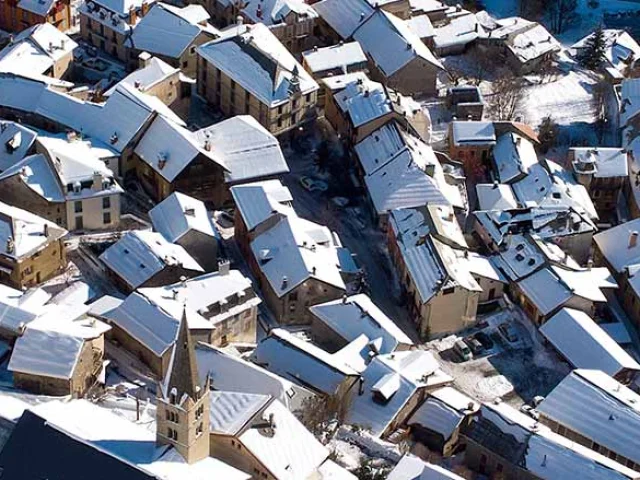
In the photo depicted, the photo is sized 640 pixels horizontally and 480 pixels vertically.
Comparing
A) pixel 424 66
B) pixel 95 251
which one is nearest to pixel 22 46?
pixel 95 251

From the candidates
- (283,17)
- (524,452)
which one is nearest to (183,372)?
(524,452)

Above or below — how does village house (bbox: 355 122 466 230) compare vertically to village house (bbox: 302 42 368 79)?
below

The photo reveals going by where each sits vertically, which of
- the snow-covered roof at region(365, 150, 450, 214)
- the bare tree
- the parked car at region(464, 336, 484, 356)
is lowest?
the parked car at region(464, 336, 484, 356)

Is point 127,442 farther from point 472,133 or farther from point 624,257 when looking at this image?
point 472,133

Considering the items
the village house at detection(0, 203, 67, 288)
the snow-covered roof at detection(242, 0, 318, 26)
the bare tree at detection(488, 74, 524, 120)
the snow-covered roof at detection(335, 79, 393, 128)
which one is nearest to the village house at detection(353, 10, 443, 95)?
the bare tree at detection(488, 74, 524, 120)

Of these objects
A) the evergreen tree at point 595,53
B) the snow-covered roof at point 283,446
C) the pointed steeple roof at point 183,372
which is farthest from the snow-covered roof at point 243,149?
the evergreen tree at point 595,53

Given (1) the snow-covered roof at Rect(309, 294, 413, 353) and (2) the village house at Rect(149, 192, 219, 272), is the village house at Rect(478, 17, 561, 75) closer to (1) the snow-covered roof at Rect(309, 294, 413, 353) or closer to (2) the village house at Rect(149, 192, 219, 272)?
(2) the village house at Rect(149, 192, 219, 272)

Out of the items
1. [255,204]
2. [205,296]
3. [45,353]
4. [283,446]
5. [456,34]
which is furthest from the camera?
[456,34]
